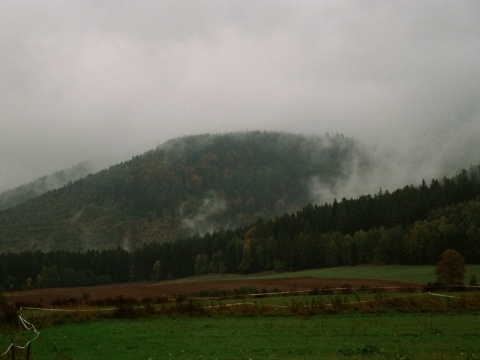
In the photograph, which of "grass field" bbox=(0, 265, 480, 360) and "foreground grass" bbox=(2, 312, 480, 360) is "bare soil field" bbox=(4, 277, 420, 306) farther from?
"foreground grass" bbox=(2, 312, 480, 360)

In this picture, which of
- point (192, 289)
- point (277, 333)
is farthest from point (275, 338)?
point (192, 289)

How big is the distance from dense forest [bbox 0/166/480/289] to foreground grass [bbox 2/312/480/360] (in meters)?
86.6

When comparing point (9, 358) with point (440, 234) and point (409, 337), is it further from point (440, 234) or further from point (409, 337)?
point (440, 234)

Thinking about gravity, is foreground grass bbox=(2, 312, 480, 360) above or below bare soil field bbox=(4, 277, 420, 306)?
above

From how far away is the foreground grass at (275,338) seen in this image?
70.6ft

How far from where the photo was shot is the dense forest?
118000 mm

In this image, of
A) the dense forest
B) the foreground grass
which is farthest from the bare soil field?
the dense forest

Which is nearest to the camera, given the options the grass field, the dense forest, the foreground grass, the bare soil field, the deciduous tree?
the foreground grass

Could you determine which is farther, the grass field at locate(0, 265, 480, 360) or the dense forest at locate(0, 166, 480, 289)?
the dense forest at locate(0, 166, 480, 289)

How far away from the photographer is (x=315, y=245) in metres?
141

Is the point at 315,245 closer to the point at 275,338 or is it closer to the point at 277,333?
the point at 277,333

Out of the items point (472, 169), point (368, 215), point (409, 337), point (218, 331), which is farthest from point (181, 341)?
point (472, 169)

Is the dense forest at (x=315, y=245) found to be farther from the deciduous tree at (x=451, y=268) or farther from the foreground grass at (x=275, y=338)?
the foreground grass at (x=275, y=338)

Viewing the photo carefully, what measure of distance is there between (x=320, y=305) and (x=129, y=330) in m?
14.8
